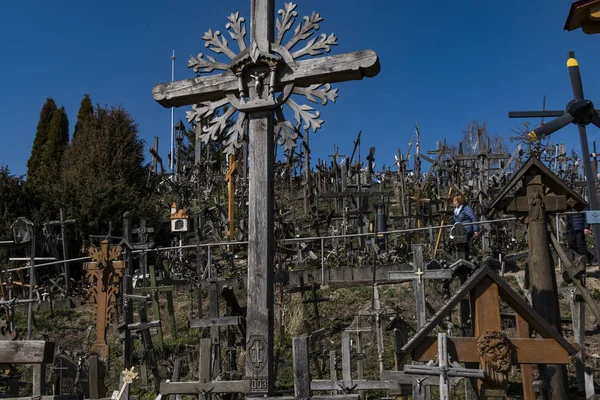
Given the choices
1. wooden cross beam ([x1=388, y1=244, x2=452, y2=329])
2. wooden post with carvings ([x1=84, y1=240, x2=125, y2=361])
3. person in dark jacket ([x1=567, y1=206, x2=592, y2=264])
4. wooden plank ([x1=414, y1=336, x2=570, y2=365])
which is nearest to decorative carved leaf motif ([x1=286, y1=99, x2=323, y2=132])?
wooden plank ([x1=414, y1=336, x2=570, y2=365])

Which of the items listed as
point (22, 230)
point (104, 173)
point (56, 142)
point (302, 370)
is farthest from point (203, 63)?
point (56, 142)

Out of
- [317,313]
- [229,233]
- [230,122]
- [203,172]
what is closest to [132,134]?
[203,172]

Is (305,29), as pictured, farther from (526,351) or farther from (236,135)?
(526,351)

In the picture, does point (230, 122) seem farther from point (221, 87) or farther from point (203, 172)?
point (203, 172)

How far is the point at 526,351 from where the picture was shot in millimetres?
4723

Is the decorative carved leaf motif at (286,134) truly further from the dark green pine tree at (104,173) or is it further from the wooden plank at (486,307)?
the dark green pine tree at (104,173)

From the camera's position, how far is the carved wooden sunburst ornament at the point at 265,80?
18.5ft

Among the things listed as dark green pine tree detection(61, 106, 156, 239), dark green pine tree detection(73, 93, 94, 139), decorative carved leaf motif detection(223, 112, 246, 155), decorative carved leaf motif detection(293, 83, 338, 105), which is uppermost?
dark green pine tree detection(73, 93, 94, 139)

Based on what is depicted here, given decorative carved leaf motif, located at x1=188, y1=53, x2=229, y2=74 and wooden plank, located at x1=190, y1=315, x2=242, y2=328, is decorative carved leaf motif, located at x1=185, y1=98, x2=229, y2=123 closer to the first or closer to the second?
decorative carved leaf motif, located at x1=188, y1=53, x2=229, y2=74

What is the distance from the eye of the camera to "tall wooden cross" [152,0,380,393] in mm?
5434

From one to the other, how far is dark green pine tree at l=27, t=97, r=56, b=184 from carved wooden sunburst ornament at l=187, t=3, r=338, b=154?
28.3 meters

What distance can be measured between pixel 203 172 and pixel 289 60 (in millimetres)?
23463

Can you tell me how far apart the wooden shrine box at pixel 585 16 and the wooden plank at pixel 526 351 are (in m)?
3.34

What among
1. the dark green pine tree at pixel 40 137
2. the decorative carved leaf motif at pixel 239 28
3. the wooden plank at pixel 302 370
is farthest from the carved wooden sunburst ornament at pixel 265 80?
the dark green pine tree at pixel 40 137
